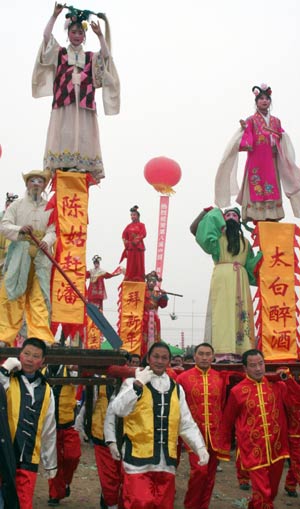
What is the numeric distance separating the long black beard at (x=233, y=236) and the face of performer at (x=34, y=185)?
6.71ft

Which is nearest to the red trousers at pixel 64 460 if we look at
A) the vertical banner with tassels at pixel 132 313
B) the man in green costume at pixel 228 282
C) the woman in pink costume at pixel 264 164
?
the man in green costume at pixel 228 282

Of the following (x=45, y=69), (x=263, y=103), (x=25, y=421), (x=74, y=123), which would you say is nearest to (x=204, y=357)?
(x=25, y=421)

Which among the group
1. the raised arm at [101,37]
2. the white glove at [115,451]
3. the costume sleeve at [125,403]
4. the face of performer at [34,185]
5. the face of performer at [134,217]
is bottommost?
the white glove at [115,451]

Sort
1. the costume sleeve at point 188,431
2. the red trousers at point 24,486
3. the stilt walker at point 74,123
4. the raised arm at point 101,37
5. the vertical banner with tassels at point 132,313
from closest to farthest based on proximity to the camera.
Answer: the red trousers at point 24,486
the costume sleeve at point 188,431
the stilt walker at point 74,123
the raised arm at point 101,37
the vertical banner with tassels at point 132,313

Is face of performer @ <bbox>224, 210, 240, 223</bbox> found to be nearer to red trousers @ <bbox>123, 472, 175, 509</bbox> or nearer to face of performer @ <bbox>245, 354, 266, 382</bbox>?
face of performer @ <bbox>245, 354, 266, 382</bbox>

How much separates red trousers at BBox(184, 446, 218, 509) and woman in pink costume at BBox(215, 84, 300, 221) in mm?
2893

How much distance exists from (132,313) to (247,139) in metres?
4.82

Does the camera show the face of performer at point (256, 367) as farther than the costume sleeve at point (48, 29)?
No

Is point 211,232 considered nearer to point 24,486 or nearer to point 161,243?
point 24,486

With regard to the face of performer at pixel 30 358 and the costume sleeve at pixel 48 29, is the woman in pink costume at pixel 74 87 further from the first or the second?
the face of performer at pixel 30 358

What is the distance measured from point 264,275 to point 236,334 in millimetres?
713

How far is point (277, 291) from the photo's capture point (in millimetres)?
6793

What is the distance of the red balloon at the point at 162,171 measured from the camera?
36.6ft

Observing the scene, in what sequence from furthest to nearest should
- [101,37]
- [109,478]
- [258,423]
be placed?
1. [101,37]
2. [109,478]
3. [258,423]
